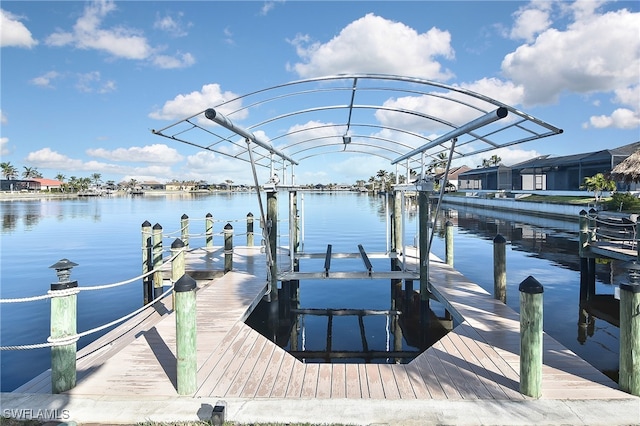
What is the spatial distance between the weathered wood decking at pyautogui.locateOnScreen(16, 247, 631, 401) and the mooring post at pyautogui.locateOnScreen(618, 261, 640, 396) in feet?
0.55

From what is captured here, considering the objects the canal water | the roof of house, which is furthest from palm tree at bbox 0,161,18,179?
the canal water

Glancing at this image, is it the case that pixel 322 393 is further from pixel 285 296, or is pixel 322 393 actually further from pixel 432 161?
pixel 432 161

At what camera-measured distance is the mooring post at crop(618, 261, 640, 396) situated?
4.31m

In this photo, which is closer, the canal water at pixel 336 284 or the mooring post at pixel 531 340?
the mooring post at pixel 531 340

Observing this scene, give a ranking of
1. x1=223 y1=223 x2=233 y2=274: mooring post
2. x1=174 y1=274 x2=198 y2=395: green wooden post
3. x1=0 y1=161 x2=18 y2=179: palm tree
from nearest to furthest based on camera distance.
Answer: x1=174 y1=274 x2=198 y2=395: green wooden post → x1=223 y1=223 x2=233 y2=274: mooring post → x1=0 y1=161 x2=18 y2=179: palm tree

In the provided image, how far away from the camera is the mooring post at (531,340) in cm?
432

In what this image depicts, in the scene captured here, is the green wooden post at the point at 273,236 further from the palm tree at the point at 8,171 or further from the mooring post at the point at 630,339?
the palm tree at the point at 8,171

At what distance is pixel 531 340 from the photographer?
4387 millimetres

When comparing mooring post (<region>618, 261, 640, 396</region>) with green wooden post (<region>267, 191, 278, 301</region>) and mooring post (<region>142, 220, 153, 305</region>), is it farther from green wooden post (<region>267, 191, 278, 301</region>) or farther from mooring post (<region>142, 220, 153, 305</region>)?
mooring post (<region>142, 220, 153, 305</region>)

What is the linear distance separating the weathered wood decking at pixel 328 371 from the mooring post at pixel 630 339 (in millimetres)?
169

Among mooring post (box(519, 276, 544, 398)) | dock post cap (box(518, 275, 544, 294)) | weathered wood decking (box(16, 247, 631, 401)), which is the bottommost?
weathered wood decking (box(16, 247, 631, 401))

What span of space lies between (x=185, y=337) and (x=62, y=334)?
1.37 meters

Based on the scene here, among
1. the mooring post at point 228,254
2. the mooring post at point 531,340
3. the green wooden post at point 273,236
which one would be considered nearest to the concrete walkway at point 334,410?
the mooring post at point 531,340

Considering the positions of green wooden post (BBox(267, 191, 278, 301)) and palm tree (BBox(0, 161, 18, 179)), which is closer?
green wooden post (BBox(267, 191, 278, 301))
